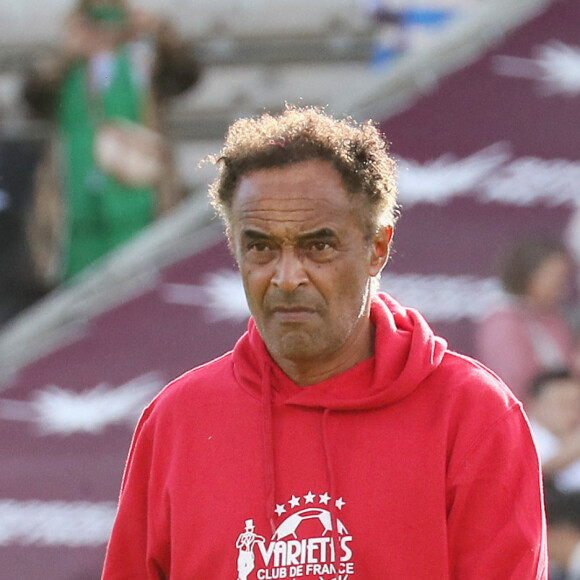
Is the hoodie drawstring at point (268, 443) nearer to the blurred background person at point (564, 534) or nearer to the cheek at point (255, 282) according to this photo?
the cheek at point (255, 282)

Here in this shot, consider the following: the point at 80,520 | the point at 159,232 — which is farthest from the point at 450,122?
the point at 80,520

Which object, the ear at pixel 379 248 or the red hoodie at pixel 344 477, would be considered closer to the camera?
the red hoodie at pixel 344 477

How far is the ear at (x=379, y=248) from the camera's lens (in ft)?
7.27

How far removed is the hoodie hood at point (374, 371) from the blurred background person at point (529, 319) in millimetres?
2160

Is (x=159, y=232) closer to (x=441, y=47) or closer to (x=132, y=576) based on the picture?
(x=441, y=47)

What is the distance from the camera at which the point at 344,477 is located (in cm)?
211

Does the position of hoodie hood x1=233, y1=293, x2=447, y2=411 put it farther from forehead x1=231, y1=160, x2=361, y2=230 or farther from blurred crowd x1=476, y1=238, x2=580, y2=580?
blurred crowd x1=476, y1=238, x2=580, y2=580

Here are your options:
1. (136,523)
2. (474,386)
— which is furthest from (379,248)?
(136,523)

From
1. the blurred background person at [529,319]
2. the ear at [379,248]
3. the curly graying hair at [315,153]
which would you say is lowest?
the ear at [379,248]

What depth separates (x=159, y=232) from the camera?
4508 mm

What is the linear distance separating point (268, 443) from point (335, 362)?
0.60 feet

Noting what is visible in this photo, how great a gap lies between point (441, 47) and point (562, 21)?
44 centimetres

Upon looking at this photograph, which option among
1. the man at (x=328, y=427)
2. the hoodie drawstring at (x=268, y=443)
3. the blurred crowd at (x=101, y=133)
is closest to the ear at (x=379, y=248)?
the man at (x=328, y=427)

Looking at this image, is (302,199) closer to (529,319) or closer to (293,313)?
(293,313)
